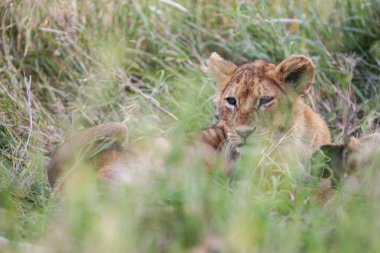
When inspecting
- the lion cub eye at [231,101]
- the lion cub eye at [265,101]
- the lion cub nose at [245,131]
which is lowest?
the lion cub nose at [245,131]

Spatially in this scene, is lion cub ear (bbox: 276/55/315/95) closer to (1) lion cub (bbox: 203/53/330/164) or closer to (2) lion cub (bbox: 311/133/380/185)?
(1) lion cub (bbox: 203/53/330/164)

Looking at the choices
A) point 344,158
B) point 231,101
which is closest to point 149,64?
point 231,101

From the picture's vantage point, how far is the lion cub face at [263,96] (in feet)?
15.2

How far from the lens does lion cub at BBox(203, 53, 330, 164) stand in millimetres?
4645

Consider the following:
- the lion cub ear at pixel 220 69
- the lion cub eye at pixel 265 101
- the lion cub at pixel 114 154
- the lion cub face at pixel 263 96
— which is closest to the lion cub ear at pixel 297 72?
the lion cub face at pixel 263 96

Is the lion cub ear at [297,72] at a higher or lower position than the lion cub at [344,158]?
higher

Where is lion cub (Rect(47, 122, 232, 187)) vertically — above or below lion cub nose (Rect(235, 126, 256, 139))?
below

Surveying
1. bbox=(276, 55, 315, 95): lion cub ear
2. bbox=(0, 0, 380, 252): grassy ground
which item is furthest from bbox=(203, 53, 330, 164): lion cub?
bbox=(0, 0, 380, 252): grassy ground

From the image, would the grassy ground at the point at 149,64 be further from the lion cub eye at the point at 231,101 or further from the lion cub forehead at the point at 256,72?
the lion cub forehead at the point at 256,72

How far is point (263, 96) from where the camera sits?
4.71m

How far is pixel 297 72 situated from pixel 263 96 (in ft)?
0.96

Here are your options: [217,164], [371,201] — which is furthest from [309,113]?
[371,201]

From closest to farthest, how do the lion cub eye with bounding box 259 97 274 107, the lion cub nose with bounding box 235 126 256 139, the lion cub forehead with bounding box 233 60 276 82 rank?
A: the lion cub nose with bounding box 235 126 256 139 → the lion cub eye with bounding box 259 97 274 107 → the lion cub forehead with bounding box 233 60 276 82

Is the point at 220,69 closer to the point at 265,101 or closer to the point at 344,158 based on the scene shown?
the point at 265,101
